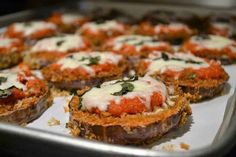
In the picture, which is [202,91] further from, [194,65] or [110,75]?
[110,75]

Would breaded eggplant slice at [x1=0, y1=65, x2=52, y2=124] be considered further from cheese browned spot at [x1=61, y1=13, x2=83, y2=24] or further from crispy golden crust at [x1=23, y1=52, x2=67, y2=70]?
cheese browned spot at [x1=61, y1=13, x2=83, y2=24]

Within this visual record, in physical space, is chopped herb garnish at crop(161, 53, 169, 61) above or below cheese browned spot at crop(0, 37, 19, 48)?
above

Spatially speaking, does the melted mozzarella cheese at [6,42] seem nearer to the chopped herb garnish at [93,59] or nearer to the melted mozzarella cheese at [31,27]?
the melted mozzarella cheese at [31,27]

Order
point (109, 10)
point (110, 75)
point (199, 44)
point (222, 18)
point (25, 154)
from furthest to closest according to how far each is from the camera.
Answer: point (109, 10) → point (222, 18) → point (199, 44) → point (110, 75) → point (25, 154)

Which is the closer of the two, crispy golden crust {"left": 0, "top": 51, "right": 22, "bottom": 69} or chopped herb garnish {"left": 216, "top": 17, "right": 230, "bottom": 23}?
crispy golden crust {"left": 0, "top": 51, "right": 22, "bottom": 69}

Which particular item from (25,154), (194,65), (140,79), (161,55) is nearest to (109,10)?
(161,55)

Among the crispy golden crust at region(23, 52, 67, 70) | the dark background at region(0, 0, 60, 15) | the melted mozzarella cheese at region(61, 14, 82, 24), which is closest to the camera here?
the crispy golden crust at region(23, 52, 67, 70)

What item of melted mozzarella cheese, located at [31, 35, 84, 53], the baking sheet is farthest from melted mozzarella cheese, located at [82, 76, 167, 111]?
melted mozzarella cheese, located at [31, 35, 84, 53]
